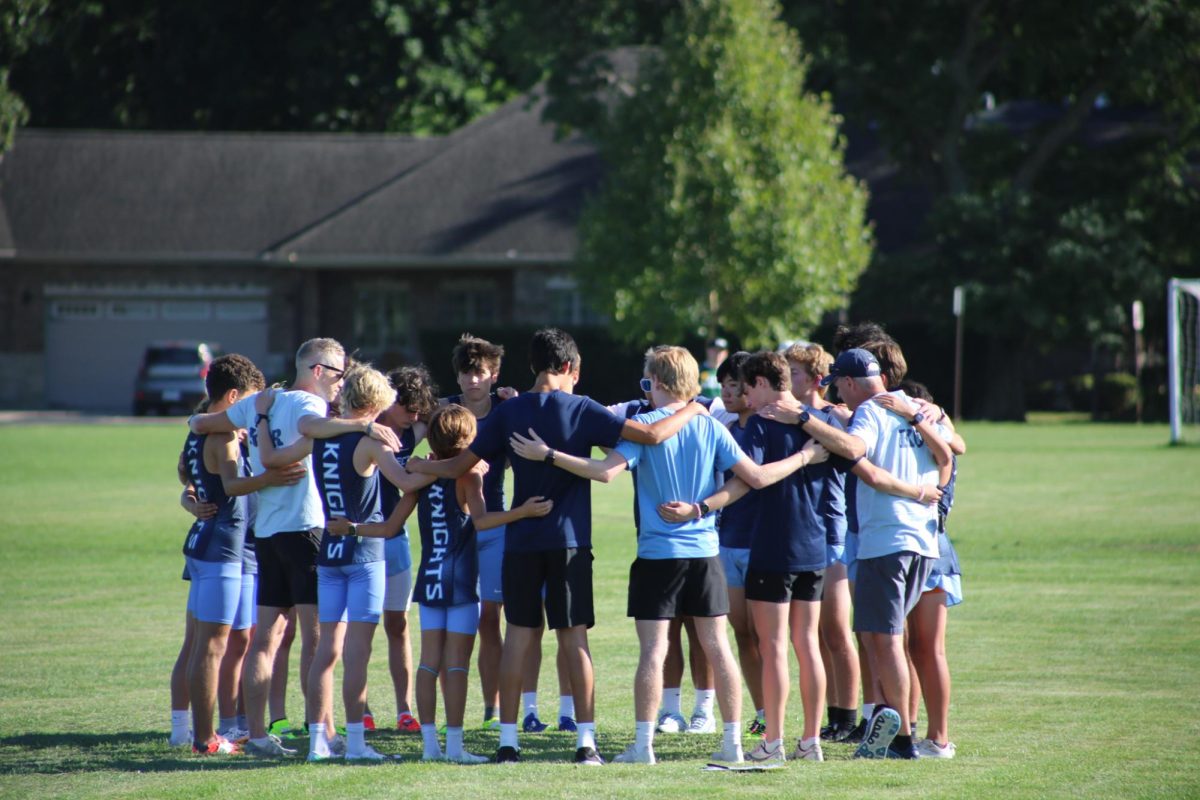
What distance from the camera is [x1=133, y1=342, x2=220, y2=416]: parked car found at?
38406 millimetres

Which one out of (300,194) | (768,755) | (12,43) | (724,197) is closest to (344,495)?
(768,755)

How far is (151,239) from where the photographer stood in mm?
43094

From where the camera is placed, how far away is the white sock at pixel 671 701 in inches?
310

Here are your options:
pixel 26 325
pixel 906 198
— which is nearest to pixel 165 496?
pixel 26 325

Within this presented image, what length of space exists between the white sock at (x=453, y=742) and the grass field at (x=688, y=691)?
0.20 meters

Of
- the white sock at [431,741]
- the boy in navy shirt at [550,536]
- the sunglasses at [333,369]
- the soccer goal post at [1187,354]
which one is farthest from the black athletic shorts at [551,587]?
the soccer goal post at [1187,354]

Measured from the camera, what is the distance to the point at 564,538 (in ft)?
22.4

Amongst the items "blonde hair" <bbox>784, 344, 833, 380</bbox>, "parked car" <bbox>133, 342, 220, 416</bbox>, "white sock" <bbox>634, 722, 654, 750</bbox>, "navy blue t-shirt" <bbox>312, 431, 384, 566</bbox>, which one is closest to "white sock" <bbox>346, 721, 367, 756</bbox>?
"navy blue t-shirt" <bbox>312, 431, 384, 566</bbox>

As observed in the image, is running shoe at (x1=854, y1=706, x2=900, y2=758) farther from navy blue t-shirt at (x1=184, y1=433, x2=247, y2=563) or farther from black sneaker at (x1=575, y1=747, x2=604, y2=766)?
navy blue t-shirt at (x1=184, y1=433, x2=247, y2=563)

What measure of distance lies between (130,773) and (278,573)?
3.73 ft

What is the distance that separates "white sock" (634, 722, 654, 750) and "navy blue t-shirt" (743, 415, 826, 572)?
88 cm

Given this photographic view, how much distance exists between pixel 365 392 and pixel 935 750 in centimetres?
318

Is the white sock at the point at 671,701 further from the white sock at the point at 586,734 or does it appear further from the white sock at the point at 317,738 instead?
the white sock at the point at 317,738

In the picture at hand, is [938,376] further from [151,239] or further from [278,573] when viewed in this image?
[278,573]
